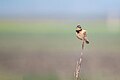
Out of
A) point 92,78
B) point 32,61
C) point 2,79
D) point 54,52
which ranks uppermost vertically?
point 92,78

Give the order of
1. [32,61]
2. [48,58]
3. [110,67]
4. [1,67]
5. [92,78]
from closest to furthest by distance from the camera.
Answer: [92,78] → [110,67] → [1,67] → [32,61] → [48,58]

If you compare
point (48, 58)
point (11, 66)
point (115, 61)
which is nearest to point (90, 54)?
point (48, 58)

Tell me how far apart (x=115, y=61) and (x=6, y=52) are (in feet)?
9.09

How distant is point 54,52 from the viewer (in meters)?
11.2

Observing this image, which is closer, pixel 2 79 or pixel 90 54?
pixel 2 79

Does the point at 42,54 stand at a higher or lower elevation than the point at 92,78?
lower

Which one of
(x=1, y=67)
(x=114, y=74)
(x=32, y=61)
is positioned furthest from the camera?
(x=32, y=61)

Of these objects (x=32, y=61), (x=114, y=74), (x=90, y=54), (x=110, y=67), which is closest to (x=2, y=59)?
(x=32, y=61)

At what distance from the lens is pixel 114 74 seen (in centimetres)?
601

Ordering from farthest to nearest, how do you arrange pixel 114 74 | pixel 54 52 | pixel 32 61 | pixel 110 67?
pixel 54 52
pixel 32 61
pixel 110 67
pixel 114 74

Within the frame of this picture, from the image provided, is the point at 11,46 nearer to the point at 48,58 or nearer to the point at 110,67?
the point at 48,58

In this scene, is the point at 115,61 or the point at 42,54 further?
the point at 42,54

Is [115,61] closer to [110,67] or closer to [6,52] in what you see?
[110,67]

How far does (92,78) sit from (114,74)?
1468 millimetres
